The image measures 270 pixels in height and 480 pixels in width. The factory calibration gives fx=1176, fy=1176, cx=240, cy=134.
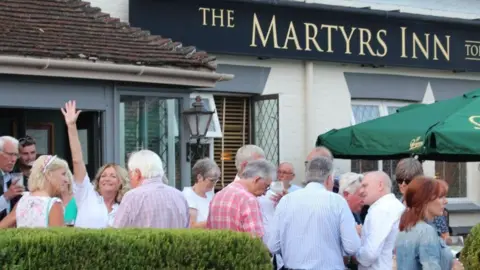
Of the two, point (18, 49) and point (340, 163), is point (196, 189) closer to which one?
point (18, 49)

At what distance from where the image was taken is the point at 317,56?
51.3 feet

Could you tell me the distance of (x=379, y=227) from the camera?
359 inches

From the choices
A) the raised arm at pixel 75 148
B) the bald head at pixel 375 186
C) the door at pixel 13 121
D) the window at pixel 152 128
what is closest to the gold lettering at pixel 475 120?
the bald head at pixel 375 186

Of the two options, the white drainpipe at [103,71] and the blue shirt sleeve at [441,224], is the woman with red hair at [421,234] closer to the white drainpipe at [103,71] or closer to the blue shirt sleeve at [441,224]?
the blue shirt sleeve at [441,224]

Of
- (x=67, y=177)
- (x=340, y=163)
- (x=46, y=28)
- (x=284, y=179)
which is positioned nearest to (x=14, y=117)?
(x=46, y=28)

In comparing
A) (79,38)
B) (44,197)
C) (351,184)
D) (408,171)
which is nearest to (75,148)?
(44,197)

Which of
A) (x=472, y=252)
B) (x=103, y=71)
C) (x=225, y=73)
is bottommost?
(x=472, y=252)

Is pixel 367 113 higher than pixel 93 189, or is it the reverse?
pixel 367 113

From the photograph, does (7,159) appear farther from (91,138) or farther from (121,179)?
(91,138)

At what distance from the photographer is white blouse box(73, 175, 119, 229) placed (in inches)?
368

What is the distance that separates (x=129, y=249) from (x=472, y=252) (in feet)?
11.0

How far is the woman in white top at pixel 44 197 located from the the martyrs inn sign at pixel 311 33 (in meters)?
5.24

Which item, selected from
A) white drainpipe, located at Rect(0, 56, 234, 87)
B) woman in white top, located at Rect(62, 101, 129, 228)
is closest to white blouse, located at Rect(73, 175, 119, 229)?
woman in white top, located at Rect(62, 101, 129, 228)

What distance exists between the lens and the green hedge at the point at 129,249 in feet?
22.4
